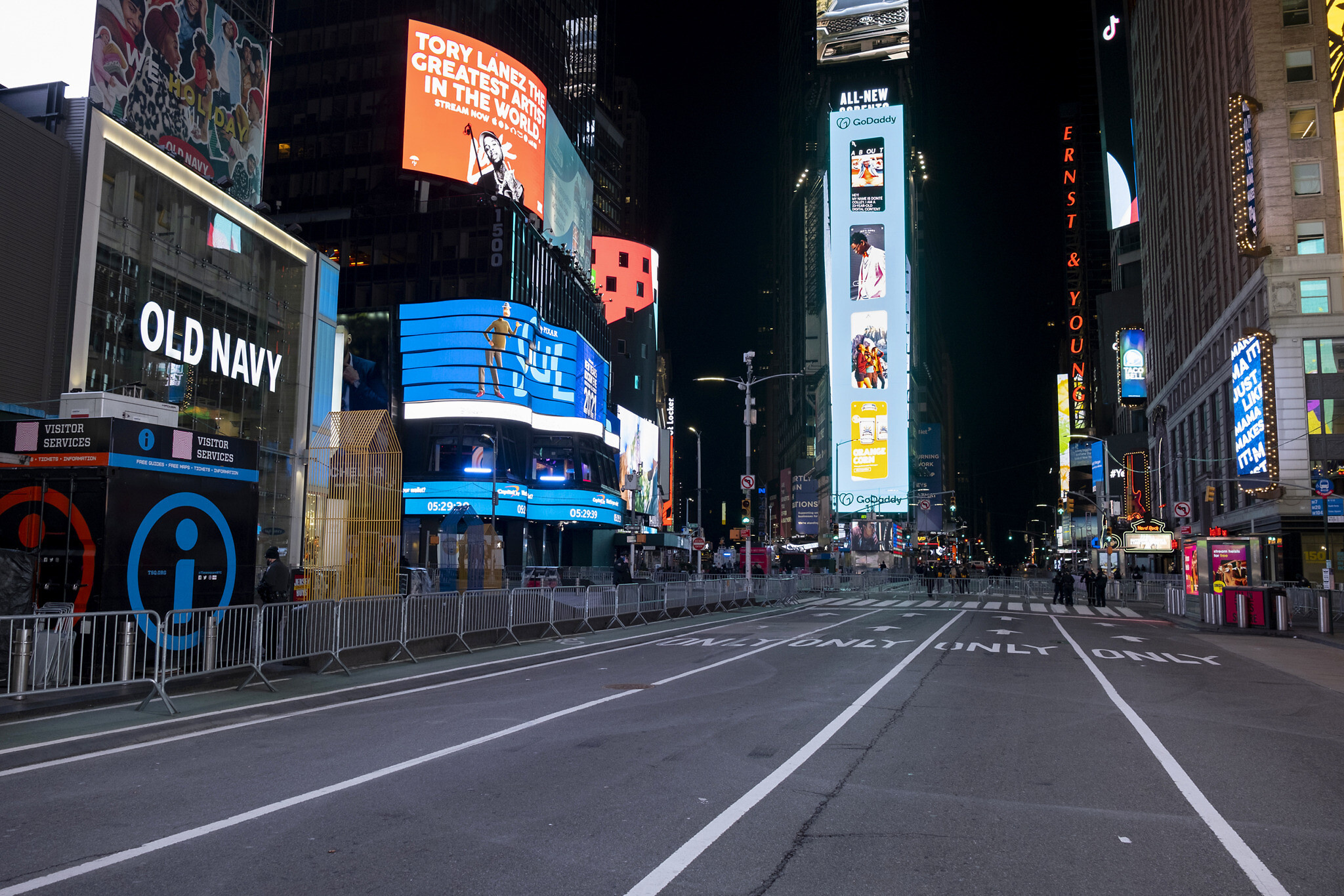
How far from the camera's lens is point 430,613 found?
1745cm

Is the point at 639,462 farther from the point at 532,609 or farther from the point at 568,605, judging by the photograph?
the point at 532,609

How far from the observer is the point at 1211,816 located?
21.7ft

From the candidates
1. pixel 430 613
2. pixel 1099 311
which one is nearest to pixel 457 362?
pixel 430 613

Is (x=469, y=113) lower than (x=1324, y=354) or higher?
higher

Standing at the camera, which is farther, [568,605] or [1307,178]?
[1307,178]

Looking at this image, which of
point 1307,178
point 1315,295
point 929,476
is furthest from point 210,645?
point 929,476

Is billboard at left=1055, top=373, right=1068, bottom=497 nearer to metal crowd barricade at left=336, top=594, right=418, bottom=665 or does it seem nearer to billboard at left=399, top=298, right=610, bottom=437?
billboard at left=399, top=298, right=610, bottom=437

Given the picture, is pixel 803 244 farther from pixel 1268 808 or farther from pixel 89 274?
pixel 1268 808

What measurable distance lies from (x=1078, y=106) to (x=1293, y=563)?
129 meters

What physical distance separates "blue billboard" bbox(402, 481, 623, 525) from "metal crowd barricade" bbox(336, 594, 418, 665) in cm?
4406

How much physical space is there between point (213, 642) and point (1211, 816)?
1127 centimetres

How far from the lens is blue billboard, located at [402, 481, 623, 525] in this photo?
2434 inches

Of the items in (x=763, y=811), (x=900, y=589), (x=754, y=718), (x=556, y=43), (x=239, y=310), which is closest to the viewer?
(x=763, y=811)

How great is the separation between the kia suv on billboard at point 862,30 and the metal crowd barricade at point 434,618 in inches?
5323
